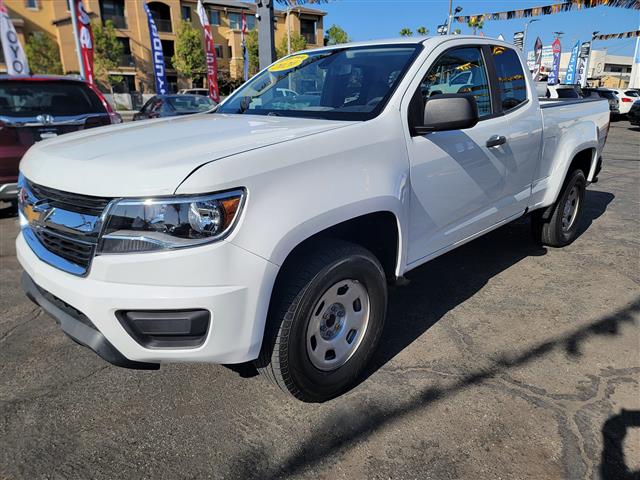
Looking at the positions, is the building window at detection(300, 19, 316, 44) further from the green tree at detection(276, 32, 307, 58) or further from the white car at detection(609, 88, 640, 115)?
the white car at detection(609, 88, 640, 115)

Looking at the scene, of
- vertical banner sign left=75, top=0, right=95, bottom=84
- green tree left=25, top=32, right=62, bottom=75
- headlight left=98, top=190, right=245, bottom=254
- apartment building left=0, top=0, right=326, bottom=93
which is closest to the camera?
headlight left=98, top=190, right=245, bottom=254

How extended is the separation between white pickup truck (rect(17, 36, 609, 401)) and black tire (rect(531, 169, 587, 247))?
1558mm

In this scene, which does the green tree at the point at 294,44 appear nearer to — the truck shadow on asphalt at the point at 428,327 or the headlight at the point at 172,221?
the truck shadow on asphalt at the point at 428,327

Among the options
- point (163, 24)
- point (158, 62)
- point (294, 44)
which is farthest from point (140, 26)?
point (158, 62)

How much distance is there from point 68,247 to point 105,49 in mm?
43779

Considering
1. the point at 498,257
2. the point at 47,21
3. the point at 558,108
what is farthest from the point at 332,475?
the point at 47,21

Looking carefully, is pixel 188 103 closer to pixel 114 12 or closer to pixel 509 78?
Result: pixel 509 78

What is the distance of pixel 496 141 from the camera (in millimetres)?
3314

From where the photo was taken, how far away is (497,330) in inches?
130

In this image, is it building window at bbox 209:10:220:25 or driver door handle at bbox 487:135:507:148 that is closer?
driver door handle at bbox 487:135:507:148

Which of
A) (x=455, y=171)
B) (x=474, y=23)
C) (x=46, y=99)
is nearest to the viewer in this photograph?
(x=455, y=171)

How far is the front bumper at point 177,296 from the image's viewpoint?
185 centimetres

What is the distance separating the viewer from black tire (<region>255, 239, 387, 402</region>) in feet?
7.05

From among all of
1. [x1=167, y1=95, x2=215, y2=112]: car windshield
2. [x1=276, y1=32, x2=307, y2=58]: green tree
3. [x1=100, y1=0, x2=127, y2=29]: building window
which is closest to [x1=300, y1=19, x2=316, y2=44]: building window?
[x1=276, y1=32, x2=307, y2=58]: green tree
